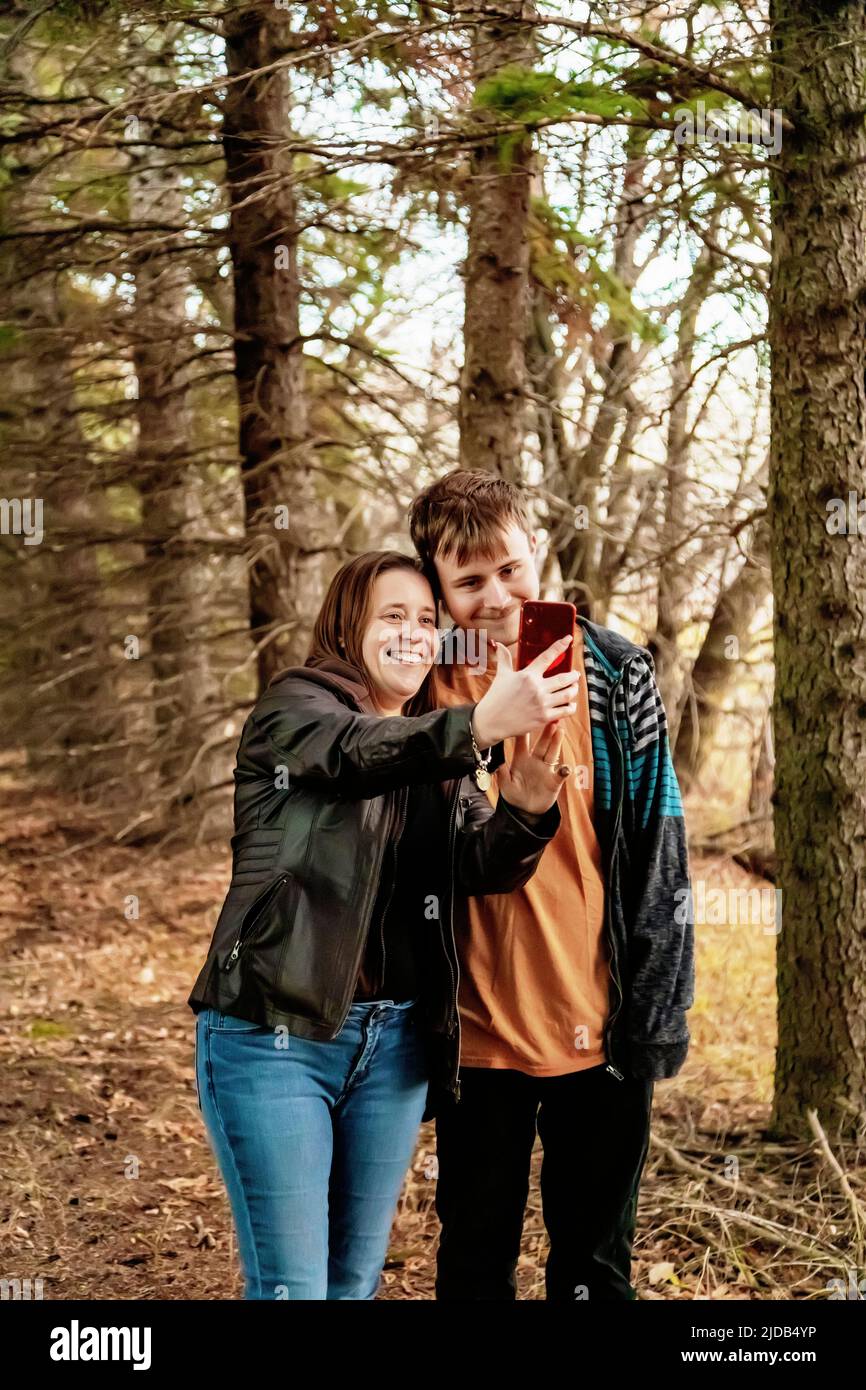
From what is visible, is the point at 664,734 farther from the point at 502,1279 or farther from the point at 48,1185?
the point at 48,1185

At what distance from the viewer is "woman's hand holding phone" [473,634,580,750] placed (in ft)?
7.27

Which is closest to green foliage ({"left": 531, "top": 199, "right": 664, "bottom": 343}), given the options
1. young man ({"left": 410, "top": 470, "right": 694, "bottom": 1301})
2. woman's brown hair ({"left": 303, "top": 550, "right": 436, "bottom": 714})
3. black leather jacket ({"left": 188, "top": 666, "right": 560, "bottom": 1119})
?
young man ({"left": 410, "top": 470, "right": 694, "bottom": 1301})

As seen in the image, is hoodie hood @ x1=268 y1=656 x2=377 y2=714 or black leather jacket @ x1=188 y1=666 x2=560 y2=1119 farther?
hoodie hood @ x1=268 y1=656 x2=377 y2=714

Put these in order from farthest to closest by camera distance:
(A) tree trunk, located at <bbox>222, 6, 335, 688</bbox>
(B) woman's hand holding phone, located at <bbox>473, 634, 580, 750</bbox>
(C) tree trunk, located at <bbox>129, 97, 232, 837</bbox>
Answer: (C) tree trunk, located at <bbox>129, 97, 232, 837</bbox> < (A) tree trunk, located at <bbox>222, 6, 335, 688</bbox> < (B) woman's hand holding phone, located at <bbox>473, 634, 580, 750</bbox>

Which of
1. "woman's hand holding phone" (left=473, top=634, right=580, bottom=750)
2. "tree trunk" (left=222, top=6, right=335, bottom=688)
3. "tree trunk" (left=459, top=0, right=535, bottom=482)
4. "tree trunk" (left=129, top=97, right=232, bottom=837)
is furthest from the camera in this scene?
"tree trunk" (left=129, top=97, right=232, bottom=837)

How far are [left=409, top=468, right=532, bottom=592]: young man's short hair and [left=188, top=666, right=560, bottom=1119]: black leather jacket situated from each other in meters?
0.42

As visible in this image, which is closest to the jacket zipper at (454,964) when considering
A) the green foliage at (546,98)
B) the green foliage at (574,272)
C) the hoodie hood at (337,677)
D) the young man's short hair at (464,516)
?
the hoodie hood at (337,677)

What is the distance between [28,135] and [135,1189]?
461 centimetres

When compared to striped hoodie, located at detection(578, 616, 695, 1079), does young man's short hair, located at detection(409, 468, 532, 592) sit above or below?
above

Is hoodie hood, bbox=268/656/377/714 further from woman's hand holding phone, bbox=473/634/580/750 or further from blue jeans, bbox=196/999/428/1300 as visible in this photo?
blue jeans, bbox=196/999/428/1300

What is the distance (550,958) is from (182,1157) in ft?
9.76

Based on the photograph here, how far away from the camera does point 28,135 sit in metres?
5.49

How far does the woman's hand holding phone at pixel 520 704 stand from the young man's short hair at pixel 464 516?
487 millimetres
